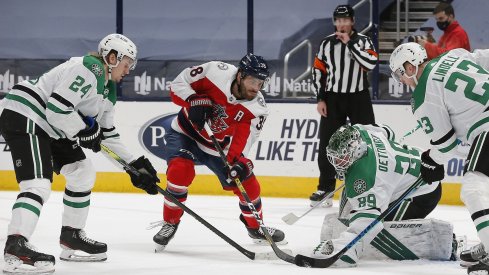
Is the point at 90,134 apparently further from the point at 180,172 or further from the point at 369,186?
the point at 369,186

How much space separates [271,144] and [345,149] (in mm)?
3206

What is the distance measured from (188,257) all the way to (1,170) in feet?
11.2

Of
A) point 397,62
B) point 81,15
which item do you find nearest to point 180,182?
point 397,62

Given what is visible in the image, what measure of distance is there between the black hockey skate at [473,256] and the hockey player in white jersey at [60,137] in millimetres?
1379

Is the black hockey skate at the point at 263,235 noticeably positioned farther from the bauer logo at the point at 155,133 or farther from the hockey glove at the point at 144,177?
the bauer logo at the point at 155,133

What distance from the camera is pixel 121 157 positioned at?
4414mm

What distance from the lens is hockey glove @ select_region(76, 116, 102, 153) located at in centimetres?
401

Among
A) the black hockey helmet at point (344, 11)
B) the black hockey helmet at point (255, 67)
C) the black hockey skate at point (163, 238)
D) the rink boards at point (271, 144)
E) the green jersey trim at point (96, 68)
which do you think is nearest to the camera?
the green jersey trim at point (96, 68)

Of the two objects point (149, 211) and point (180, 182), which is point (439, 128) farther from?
point (149, 211)

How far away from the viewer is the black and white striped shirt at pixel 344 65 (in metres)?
6.55

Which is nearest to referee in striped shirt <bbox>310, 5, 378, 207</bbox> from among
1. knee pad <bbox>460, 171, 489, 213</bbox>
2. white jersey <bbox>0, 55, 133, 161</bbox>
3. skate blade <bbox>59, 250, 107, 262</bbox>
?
skate blade <bbox>59, 250, 107, 262</bbox>

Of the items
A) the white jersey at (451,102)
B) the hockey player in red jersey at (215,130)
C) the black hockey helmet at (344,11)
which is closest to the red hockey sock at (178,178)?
the hockey player in red jersey at (215,130)

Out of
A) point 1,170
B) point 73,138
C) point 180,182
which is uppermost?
point 73,138

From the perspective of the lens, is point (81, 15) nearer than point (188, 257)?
No
